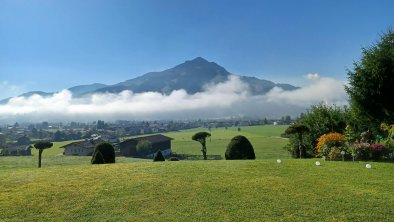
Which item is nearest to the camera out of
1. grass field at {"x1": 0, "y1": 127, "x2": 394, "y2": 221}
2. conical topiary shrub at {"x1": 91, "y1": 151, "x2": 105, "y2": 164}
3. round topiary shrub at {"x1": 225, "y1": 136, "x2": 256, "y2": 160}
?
grass field at {"x1": 0, "y1": 127, "x2": 394, "y2": 221}

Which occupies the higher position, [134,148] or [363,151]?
[363,151]

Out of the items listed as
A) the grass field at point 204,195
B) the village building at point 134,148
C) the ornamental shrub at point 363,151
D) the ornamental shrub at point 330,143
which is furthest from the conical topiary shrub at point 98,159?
the village building at point 134,148

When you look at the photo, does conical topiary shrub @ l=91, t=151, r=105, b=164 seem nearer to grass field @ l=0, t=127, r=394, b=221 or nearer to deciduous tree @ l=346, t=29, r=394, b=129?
grass field @ l=0, t=127, r=394, b=221

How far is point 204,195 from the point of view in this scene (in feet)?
47.0

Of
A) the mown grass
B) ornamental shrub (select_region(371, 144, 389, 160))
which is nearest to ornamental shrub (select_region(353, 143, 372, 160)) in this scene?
ornamental shrub (select_region(371, 144, 389, 160))

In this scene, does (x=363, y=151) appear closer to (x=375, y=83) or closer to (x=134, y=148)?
(x=375, y=83)

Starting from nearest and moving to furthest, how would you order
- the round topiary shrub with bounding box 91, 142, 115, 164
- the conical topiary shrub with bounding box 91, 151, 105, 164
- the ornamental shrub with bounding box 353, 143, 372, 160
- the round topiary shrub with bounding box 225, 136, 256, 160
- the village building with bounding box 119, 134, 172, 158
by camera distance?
the ornamental shrub with bounding box 353, 143, 372, 160 → the conical topiary shrub with bounding box 91, 151, 105, 164 → the round topiary shrub with bounding box 91, 142, 115, 164 → the round topiary shrub with bounding box 225, 136, 256, 160 → the village building with bounding box 119, 134, 172, 158

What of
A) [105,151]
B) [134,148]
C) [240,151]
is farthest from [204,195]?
[134,148]

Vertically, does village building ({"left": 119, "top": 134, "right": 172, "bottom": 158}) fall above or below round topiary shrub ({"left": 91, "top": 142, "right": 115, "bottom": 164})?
below

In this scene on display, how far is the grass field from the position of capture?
39.3 ft

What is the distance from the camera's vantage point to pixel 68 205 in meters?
13.8

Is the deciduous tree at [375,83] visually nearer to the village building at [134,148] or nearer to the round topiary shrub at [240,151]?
the round topiary shrub at [240,151]

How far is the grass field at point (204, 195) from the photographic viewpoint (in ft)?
39.3

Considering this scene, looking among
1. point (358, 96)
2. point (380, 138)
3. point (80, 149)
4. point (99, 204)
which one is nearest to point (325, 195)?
point (99, 204)
